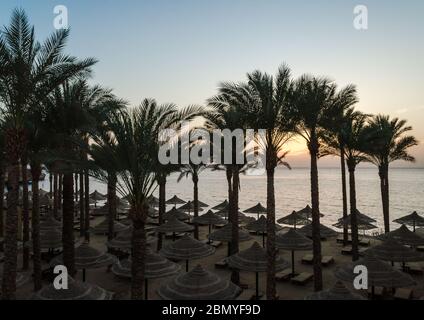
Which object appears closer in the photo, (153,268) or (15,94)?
(15,94)

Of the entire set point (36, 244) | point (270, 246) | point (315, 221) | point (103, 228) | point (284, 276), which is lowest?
point (284, 276)

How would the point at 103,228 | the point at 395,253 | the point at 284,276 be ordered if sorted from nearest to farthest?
the point at 395,253 < the point at 284,276 < the point at 103,228

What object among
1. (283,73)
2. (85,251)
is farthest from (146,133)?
(85,251)

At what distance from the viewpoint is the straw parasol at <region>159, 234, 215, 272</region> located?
17.8 meters

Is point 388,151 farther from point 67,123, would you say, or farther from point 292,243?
point 67,123

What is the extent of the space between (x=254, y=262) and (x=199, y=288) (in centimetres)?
432

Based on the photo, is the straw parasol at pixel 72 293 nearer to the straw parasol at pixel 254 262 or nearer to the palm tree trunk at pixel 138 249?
the palm tree trunk at pixel 138 249

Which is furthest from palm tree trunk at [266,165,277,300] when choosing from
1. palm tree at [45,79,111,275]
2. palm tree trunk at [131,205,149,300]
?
palm tree at [45,79,111,275]

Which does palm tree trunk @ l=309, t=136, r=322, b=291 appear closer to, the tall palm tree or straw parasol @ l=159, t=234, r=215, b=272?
the tall palm tree

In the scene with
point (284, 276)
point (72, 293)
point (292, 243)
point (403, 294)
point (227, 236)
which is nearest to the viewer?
point (72, 293)

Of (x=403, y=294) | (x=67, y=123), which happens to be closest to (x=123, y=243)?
(x=67, y=123)

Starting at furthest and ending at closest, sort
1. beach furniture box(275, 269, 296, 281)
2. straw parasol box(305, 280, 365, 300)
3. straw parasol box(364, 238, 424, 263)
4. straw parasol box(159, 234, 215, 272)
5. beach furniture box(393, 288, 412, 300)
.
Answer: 1. beach furniture box(275, 269, 296, 281)
2. straw parasol box(159, 234, 215, 272)
3. straw parasol box(364, 238, 424, 263)
4. beach furniture box(393, 288, 412, 300)
5. straw parasol box(305, 280, 365, 300)

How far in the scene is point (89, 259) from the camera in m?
16.9

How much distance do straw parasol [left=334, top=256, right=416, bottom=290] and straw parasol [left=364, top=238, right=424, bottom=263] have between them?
3.40m
